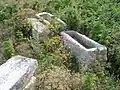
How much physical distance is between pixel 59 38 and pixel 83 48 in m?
0.75

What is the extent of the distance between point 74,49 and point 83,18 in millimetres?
1179

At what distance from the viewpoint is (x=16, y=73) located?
5168mm

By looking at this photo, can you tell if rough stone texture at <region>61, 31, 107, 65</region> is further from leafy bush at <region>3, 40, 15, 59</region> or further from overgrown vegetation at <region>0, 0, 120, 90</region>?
leafy bush at <region>3, 40, 15, 59</region>

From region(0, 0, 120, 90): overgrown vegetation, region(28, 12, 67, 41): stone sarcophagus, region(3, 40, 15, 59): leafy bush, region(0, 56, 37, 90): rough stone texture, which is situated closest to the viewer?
region(0, 56, 37, 90): rough stone texture

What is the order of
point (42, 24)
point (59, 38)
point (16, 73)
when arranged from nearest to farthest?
point (16, 73) → point (59, 38) → point (42, 24)

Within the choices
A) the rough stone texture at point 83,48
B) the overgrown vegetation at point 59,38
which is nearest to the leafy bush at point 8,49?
the overgrown vegetation at point 59,38

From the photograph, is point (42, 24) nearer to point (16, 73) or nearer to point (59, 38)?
point (59, 38)

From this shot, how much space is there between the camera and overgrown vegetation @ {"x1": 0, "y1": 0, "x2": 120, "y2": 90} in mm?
5582

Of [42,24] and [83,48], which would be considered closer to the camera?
[83,48]

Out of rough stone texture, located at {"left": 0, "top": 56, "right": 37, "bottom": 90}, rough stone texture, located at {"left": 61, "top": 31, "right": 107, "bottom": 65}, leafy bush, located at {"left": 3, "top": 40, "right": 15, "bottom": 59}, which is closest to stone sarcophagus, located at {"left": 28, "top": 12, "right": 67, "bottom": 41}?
rough stone texture, located at {"left": 61, "top": 31, "right": 107, "bottom": 65}

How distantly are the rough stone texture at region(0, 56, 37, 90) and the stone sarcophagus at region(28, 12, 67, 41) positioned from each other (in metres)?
1.36

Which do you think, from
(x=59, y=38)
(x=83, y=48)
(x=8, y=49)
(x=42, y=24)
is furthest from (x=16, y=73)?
(x=42, y=24)

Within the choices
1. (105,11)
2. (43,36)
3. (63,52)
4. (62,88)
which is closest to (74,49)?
(63,52)

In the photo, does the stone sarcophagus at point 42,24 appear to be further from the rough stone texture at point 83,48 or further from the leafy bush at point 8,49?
the leafy bush at point 8,49
